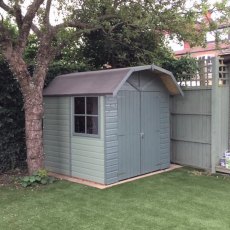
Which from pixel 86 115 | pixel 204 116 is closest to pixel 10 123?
pixel 86 115

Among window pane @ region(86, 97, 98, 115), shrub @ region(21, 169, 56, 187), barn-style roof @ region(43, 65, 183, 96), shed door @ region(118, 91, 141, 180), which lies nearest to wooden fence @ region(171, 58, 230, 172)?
barn-style roof @ region(43, 65, 183, 96)

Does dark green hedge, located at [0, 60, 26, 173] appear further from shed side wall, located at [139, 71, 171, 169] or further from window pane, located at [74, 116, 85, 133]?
shed side wall, located at [139, 71, 171, 169]

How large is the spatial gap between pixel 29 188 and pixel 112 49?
4.70 m

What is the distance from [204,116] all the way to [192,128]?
1.52 feet

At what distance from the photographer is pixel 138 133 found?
729cm

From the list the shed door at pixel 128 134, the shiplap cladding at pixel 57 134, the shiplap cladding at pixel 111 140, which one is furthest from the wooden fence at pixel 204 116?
the shiplap cladding at pixel 57 134

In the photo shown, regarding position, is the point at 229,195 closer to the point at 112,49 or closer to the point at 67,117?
the point at 67,117

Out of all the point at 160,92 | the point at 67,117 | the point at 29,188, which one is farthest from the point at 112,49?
the point at 29,188

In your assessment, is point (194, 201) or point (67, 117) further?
point (67, 117)

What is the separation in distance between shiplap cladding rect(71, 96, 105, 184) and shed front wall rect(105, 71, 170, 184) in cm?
10

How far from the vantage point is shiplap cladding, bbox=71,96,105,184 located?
6592 millimetres

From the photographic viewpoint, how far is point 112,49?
31.3 feet

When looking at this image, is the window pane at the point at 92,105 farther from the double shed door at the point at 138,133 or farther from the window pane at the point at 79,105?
the double shed door at the point at 138,133

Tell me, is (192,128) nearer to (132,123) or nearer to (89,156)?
(132,123)
